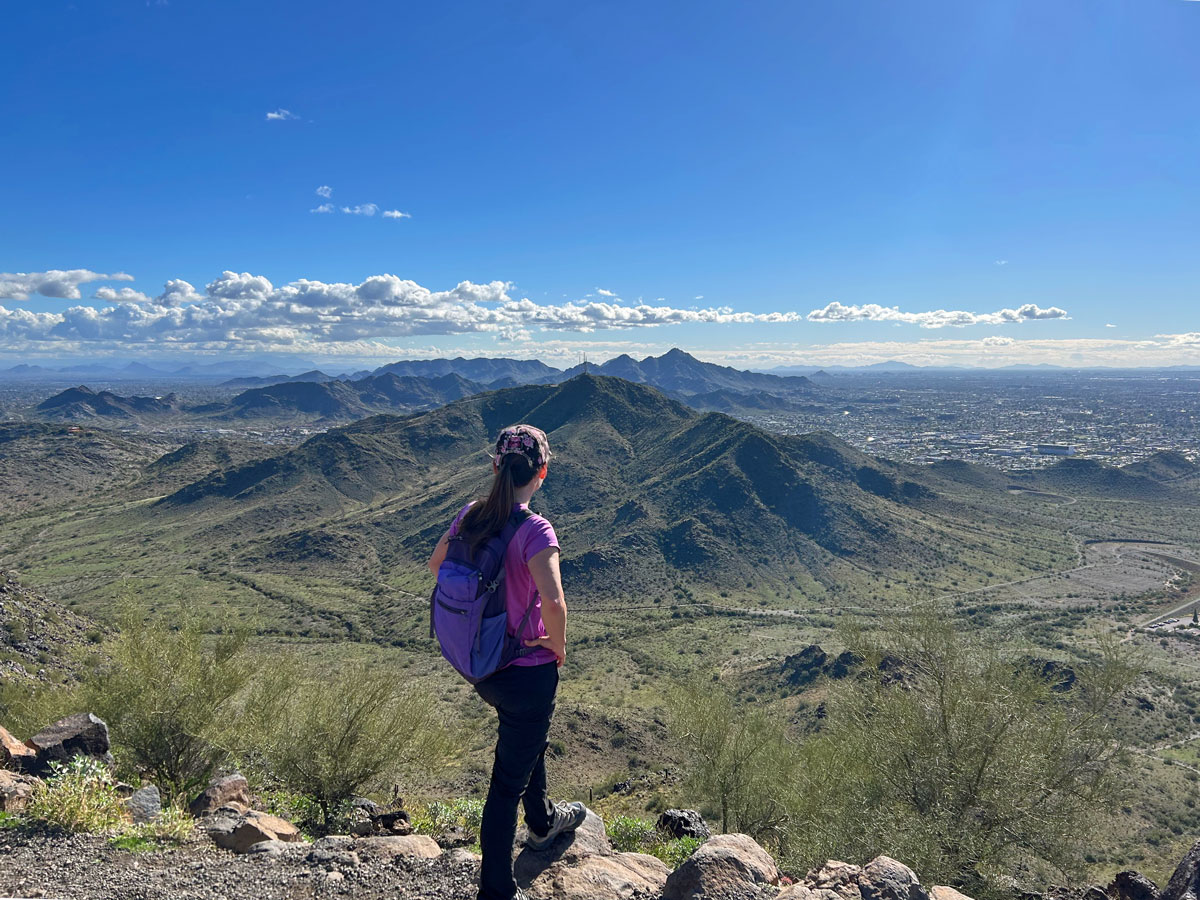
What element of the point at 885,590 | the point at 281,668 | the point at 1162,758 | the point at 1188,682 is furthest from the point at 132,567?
the point at 1188,682

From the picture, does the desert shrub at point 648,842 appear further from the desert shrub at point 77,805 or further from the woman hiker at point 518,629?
the desert shrub at point 77,805

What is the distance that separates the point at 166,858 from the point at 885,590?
265 feet

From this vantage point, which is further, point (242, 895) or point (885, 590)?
point (885, 590)

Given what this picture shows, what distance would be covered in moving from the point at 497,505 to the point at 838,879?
421 cm

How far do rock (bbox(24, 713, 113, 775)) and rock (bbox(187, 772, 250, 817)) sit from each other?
4.36 feet

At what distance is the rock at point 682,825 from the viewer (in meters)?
6.88

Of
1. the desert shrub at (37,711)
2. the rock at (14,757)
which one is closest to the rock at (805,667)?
the desert shrub at (37,711)

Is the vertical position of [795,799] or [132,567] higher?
[795,799]

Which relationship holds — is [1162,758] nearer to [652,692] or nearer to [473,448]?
[652,692]

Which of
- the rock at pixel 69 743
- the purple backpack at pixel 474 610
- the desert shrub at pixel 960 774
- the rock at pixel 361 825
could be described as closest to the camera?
the purple backpack at pixel 474 610

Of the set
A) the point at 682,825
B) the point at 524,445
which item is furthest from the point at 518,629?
the point at 682,825

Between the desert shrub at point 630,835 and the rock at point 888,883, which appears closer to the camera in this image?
the rock at point 888,883

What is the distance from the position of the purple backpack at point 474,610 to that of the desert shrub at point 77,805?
182 inches

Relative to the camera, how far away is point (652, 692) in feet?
147
